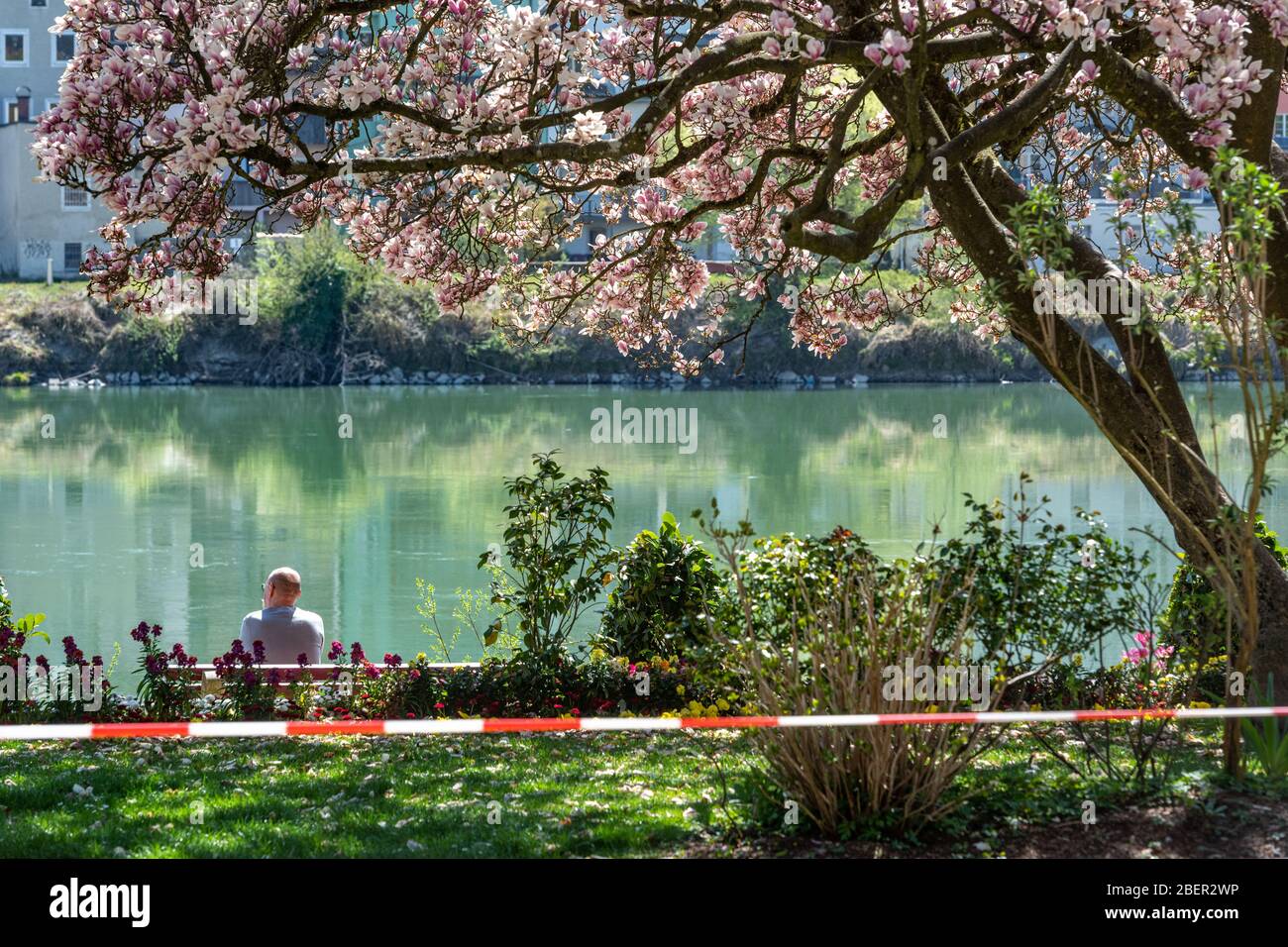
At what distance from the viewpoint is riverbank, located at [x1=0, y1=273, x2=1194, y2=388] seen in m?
59.1

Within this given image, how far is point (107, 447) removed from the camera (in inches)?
1368

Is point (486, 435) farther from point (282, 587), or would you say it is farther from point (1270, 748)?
point (1270, 748)

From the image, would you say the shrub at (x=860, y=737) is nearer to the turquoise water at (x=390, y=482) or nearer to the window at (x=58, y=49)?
the turquoise water at (x=390, y=482)

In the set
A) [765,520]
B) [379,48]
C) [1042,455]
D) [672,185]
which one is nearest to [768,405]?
[1042,455]

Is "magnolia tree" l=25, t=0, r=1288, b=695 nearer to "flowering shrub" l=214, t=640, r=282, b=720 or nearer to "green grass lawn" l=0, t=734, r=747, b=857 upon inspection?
"flowering shrub" l=214, t=640, r=282, b=720

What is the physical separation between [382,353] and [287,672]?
169ft

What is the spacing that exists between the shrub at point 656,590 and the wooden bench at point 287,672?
3.19 feet

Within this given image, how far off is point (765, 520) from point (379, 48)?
14.8 metres

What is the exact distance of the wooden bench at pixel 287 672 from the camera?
9305 mm

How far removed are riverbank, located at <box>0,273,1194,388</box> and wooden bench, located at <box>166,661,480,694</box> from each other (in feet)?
159

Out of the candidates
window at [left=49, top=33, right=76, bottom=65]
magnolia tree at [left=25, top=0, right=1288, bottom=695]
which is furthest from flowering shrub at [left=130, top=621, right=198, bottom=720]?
window at [left=49, top=33, right=76, bottom=65]

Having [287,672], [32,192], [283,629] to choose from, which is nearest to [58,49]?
[32,192]

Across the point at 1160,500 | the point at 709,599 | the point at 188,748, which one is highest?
the point at 1160,500
